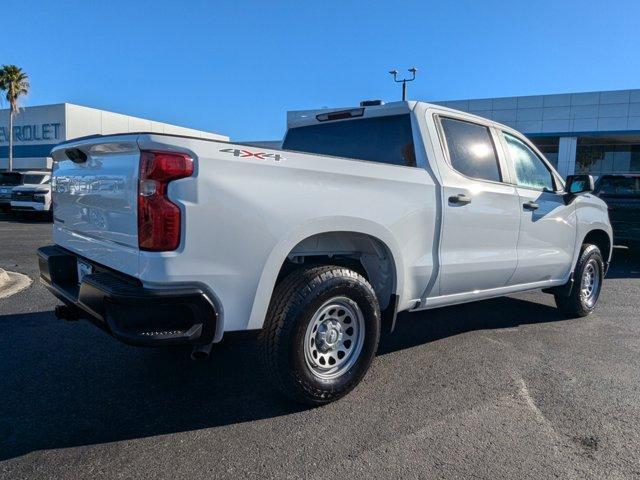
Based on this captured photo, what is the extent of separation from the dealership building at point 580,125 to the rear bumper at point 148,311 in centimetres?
3157

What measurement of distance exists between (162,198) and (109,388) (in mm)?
1681

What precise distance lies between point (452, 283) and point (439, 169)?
0.93 m

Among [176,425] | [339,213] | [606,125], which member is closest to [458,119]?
[339,213]

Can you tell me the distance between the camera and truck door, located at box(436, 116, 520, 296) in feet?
13.1

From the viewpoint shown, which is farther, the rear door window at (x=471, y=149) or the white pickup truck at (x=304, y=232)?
the rear door window at (x=471, y=149)

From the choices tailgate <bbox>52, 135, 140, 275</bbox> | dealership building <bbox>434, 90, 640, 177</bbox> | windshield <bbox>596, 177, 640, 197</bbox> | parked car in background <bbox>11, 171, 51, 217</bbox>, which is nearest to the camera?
tailgate <bbox>52, 135, 140, 275</bbox>

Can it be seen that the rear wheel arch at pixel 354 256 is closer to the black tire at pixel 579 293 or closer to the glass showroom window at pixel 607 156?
the black tire at pixel 579 293

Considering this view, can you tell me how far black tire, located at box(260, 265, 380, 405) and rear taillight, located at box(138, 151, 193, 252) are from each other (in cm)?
80

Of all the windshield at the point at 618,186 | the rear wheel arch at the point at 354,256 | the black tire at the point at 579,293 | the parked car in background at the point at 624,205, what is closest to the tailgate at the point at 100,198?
the rear wheel arch at the point at 354,256

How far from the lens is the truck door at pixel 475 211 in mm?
3990

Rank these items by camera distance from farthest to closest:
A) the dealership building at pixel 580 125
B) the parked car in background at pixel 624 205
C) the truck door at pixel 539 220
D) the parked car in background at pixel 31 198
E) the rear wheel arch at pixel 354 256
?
1. the dealership building at pixel 580 125
2. the parked car in background at pixel 31 198
3. the parked car in background at pixel 624 205
4. the truck door at pixel 539 220
5. the rear wheel arch at pixel 354 256

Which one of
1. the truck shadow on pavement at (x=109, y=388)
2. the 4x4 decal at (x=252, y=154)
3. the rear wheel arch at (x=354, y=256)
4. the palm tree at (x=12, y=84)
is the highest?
the palm tree at (x=12, y=84)

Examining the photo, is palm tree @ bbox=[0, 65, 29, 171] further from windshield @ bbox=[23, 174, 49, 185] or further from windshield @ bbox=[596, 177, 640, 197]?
windshield @ bbox=[596, 177, 640, 197]

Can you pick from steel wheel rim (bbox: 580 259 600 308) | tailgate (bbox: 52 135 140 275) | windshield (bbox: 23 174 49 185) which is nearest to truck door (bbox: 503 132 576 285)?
steel wheel rim (bbox: 580 259 600 308)
